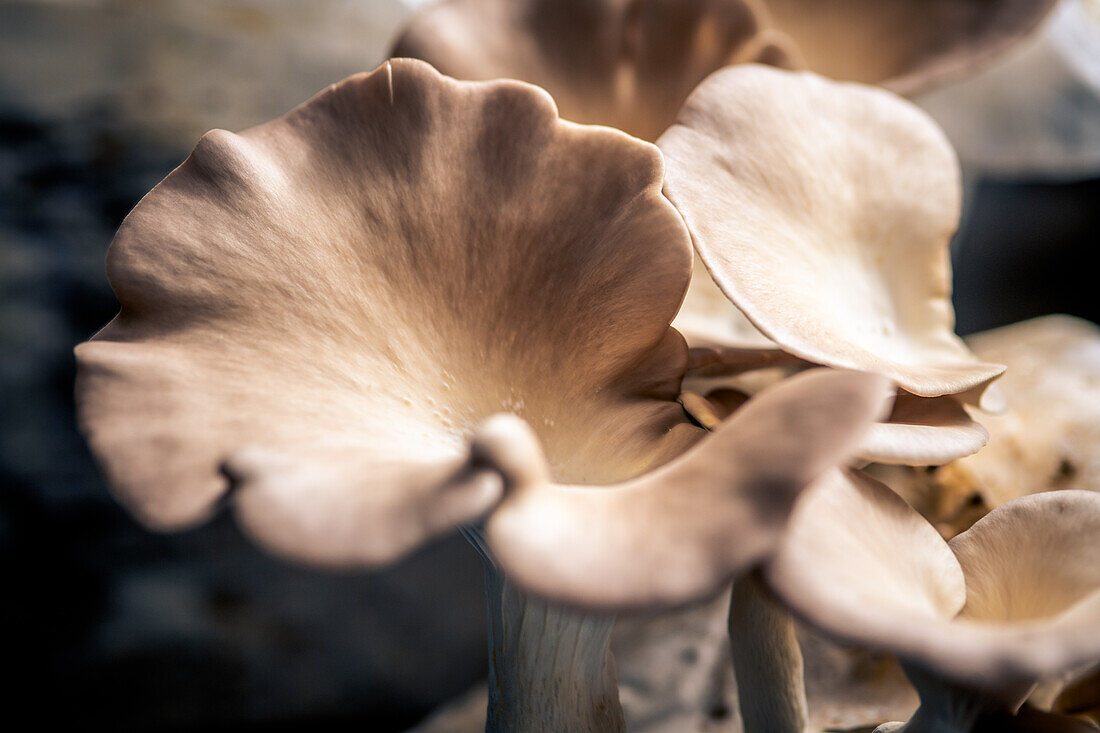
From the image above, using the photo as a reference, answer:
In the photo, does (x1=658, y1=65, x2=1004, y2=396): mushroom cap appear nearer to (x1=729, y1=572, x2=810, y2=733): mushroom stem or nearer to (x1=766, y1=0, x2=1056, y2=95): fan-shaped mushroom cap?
(x1=729, y1=572, x2=810, y2=733): mushroom stem

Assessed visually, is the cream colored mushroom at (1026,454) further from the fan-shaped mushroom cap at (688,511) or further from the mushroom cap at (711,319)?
the fan-shaped mushroom cap at (688,511)

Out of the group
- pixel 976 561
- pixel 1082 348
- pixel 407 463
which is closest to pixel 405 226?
pixel 407 463

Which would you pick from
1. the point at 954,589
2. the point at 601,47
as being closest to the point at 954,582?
the point at 954,589

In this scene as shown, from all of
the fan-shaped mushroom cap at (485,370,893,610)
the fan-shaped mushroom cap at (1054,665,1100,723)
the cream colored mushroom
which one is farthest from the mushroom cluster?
the fan-shaped mushroom cap at (1054,665,1100,723)

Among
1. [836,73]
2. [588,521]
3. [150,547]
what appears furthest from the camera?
[836,73]

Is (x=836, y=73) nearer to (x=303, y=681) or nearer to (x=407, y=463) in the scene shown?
(x=407, y=463)

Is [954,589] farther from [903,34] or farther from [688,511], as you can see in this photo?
[903,34]
